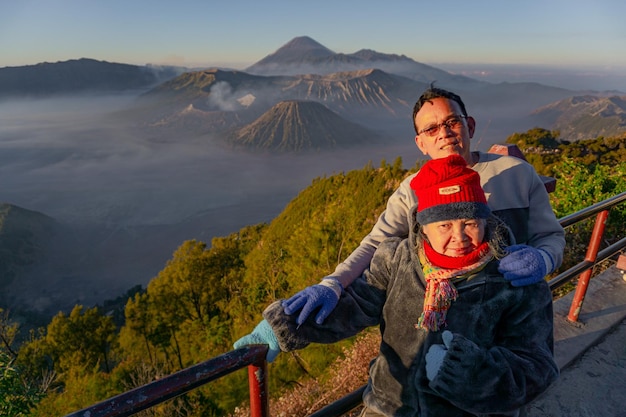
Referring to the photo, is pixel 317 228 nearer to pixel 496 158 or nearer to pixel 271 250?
pixel 271 250

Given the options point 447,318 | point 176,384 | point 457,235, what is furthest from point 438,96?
point 176,384

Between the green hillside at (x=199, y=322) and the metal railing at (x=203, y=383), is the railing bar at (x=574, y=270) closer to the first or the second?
the metal railing at (x=203, y=383)

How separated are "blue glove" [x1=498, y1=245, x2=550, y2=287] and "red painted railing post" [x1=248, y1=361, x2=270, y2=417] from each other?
902 mm

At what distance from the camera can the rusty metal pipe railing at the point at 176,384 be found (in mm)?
1079

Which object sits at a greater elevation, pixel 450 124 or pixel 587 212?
pixel 450 124

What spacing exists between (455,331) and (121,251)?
581 feet

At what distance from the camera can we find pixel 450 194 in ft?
4.93

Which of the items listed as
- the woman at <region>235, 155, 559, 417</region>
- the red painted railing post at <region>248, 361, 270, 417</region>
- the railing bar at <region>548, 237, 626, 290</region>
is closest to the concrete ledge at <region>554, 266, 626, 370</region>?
the railing bar at <region>548, 237, 626, 290</region>

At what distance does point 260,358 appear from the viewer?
1.39 m

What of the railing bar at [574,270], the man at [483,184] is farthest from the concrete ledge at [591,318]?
the man at [483,184]

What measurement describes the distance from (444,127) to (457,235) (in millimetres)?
718

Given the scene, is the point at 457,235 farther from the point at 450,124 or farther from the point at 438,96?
the point at 438,96

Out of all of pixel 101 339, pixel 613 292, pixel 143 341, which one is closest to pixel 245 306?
pixel 143 341

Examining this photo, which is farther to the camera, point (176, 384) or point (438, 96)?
point (438, 96)
